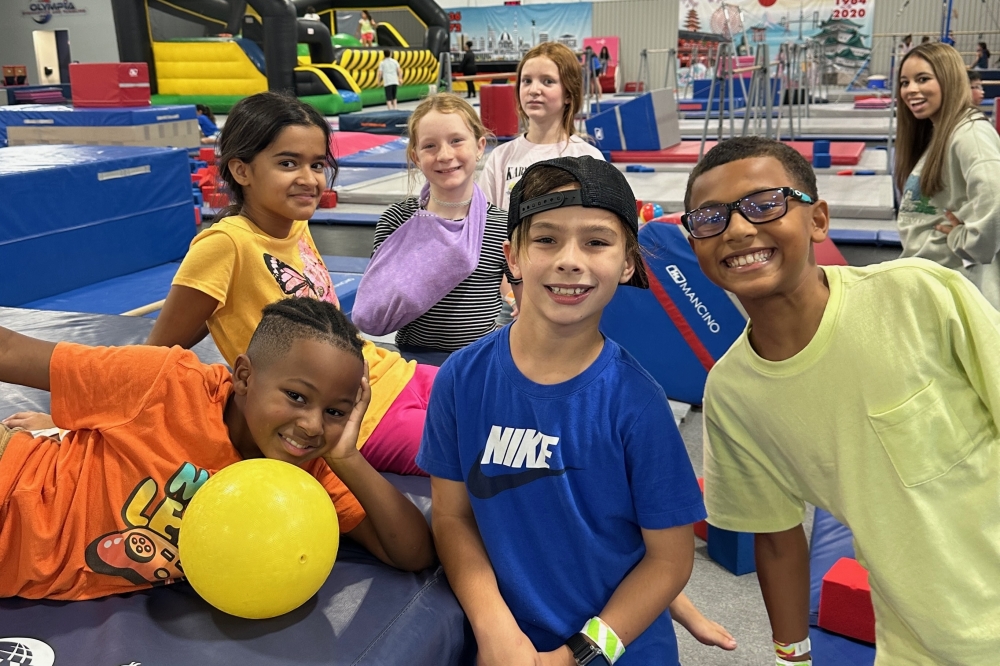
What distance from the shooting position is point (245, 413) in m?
1.70

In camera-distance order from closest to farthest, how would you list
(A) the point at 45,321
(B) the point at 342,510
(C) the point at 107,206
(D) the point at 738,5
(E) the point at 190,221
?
1. (B) the point at 342,510
2. (A) the point at 45,321
3. (C) the point at 107,206
4. (E) the point at 190,221
5. (D) the point at 738,5

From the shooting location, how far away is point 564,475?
155 cm

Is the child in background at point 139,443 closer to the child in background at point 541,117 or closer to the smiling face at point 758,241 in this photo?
the smiling face at point 758,241

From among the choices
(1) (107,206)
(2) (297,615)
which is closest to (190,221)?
(1) (107,206)

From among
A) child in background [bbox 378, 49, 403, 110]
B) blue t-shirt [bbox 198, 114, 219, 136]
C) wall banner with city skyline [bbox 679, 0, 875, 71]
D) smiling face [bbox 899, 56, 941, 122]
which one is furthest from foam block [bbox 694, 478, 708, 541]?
wall banner with city skyline [bbox 679, 0, 875, 71]

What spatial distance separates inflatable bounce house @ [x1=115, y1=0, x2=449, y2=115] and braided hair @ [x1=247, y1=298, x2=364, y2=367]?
1403 centimetres

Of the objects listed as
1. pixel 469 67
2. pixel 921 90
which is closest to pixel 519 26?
pixel 469 67

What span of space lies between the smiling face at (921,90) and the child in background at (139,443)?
3.07 m

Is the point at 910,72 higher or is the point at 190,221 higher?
the point at 910,72

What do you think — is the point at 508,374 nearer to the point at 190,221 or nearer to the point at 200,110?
the point at 190,221

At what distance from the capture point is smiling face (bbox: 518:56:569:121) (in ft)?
12.2

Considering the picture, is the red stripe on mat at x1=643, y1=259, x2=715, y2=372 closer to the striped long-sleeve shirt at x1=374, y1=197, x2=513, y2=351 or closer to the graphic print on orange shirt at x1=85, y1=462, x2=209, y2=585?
the striped long-sleeve shirt at x1=374, y1=197, x2=513, y2=351

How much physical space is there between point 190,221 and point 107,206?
2.32 ft

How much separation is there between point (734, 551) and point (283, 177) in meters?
1.73
